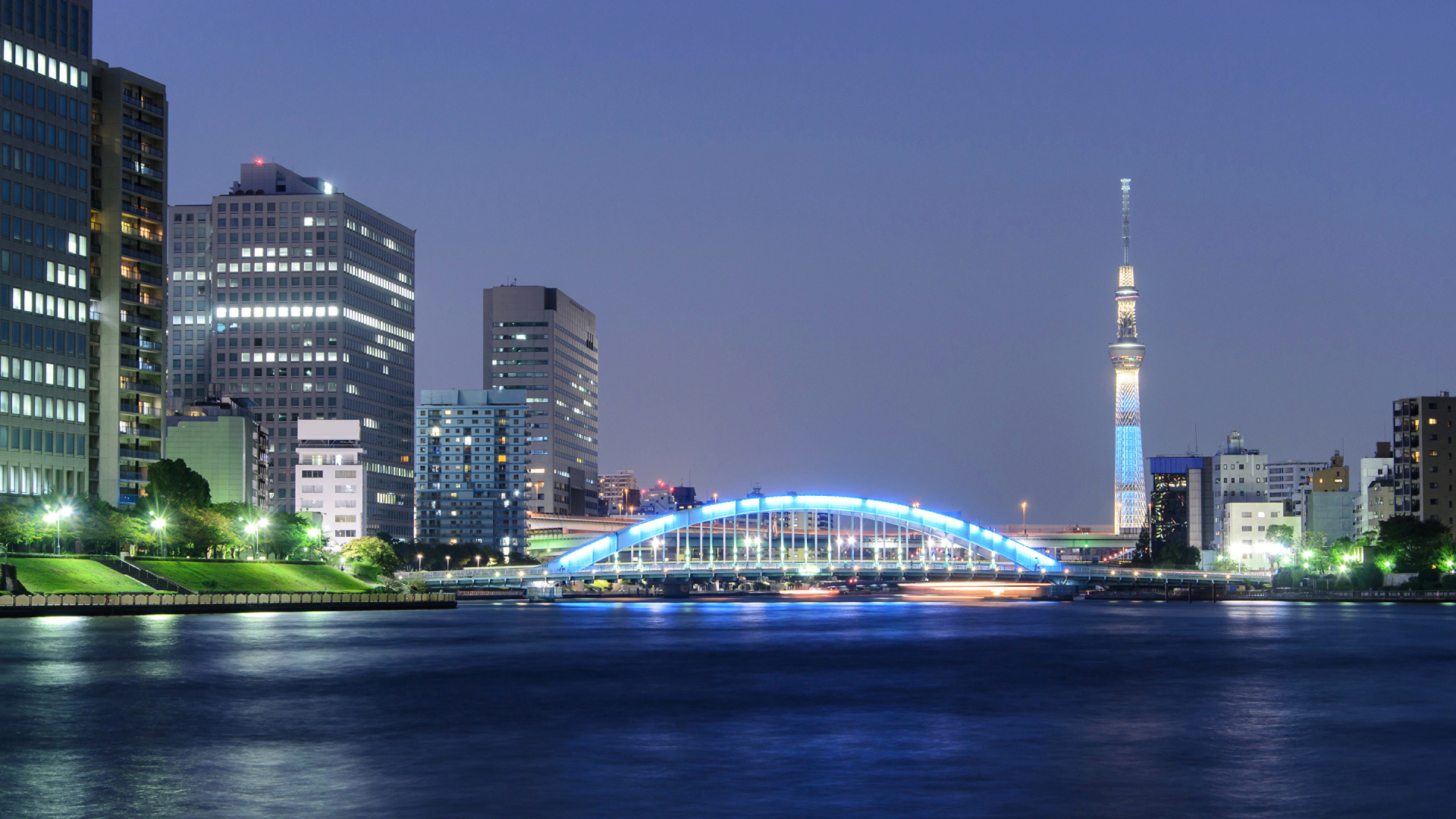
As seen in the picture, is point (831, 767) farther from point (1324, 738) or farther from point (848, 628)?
point (848, 628)

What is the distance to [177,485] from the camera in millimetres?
125688

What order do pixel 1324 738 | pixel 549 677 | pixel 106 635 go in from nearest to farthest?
pixel 1324 738 < pixel 549 677 < pixel 106 635

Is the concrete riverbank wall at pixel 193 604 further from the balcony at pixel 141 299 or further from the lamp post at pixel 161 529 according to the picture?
the balcony at pixel 141 299

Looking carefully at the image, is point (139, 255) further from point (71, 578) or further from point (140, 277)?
point (71, 578)

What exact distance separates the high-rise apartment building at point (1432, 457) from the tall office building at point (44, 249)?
12423 centimetres

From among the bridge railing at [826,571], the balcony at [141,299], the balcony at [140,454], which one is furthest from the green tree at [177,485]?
the bridge railing at [826,571]

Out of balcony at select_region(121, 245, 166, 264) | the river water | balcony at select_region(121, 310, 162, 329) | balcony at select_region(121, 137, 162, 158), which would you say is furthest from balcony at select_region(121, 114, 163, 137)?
the river water

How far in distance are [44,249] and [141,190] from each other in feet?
59.5

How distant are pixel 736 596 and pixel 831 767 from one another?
16735 cm

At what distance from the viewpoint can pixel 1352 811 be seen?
25.0 meters

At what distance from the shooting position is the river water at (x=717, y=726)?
85.5 feet

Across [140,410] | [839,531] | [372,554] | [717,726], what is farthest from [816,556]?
[717,726]

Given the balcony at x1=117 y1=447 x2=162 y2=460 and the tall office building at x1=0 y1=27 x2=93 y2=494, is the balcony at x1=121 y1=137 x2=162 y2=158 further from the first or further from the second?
the balcony at x1=117 y1=447 x2=162 y2=460

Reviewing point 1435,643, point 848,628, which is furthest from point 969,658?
point 848,628
